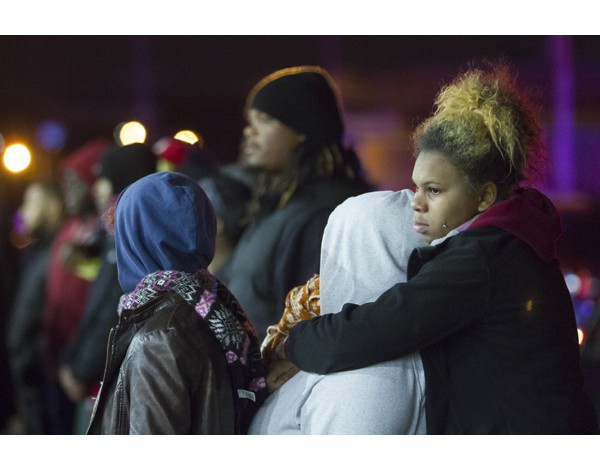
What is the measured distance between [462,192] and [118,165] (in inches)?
90.6

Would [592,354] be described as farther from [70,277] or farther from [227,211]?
[70,277]

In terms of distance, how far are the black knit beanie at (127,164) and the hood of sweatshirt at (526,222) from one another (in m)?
2.18

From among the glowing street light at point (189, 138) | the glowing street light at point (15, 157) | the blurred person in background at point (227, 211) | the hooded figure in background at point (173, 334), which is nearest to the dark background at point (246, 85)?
the glowing street light at point (15, 157)

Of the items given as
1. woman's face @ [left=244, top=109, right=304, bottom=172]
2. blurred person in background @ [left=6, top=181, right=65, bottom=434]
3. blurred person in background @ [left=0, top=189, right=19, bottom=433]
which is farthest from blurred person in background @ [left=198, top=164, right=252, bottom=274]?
blurred person in background @ [left=0, top=189, right=19, bottom=433]

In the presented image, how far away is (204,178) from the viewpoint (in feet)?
17.1

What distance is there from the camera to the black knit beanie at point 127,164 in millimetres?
4207

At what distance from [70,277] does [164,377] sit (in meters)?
3.19

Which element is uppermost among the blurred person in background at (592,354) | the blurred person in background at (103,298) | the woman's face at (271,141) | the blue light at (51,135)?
the blue light at (51,135)

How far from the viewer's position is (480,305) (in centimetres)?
224

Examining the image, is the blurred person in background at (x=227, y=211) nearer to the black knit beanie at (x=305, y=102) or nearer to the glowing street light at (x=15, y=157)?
the black knit beanie at (x=305, y=102)

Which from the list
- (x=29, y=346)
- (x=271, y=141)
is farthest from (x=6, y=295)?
(x=271, y=141)

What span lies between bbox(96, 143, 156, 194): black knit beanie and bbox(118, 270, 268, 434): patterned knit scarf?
1.78m
